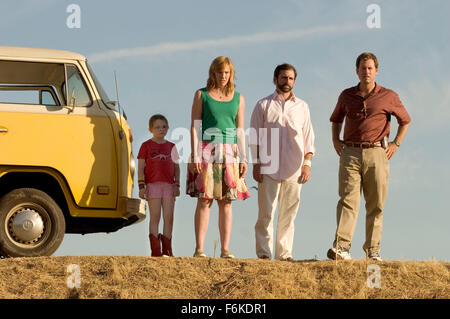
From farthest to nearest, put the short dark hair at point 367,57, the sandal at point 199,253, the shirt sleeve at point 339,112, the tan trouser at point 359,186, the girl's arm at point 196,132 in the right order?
1. the shirt sleeve at point 339,112
2. the short dark hair at point 367,57
3. the tan trouser at point 359,186
4. the sandal at point 199,253
5. the girl's arm at point 196,132

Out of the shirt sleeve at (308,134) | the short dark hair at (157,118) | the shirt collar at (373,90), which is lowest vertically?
the shirt sleeve at (308,134)

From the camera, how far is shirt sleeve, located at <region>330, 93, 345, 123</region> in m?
9.21

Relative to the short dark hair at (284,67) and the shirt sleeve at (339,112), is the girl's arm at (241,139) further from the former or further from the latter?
the shirt sleeve at (339,112)

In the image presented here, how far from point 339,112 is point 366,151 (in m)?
0.65

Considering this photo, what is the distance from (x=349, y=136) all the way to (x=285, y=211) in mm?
1274

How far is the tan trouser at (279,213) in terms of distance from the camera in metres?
8.77

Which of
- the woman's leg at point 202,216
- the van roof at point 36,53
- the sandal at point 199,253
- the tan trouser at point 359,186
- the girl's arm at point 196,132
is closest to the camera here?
the girl's arm at point 196,132

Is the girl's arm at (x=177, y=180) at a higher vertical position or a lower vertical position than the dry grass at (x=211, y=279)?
higher

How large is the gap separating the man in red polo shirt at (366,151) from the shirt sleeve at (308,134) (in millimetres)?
439

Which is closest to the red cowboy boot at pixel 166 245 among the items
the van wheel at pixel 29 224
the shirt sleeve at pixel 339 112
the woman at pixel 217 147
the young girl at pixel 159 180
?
the young girl at pixel 159 180

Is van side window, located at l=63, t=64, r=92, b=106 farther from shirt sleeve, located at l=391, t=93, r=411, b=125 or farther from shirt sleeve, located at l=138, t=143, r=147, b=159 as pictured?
shirt sleeve, located at l=391, t=93, r=411, b=125

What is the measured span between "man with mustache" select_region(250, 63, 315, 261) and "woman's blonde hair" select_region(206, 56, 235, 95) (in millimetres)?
528

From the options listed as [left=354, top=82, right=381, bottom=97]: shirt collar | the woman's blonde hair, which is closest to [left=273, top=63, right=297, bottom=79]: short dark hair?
the woman's blonde hair
